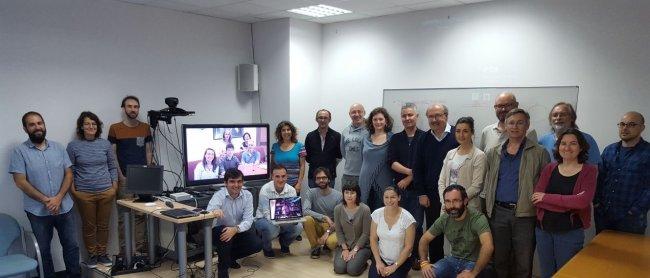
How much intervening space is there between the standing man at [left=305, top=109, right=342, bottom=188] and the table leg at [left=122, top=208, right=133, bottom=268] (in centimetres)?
188

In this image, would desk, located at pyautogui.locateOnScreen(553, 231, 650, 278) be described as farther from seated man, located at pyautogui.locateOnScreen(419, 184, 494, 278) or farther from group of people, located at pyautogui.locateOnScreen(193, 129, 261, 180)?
group of people, located at pyautogui.locateOnScreen(193, 129, 261, 180)

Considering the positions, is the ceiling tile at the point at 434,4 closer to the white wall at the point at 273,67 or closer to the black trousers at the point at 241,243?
the white wall at the point at 273,67

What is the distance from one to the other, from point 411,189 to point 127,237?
261 centimetres

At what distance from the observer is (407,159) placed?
4.02 metres

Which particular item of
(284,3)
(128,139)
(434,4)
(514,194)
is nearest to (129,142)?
(128,139)

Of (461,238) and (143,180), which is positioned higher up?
(143,180)

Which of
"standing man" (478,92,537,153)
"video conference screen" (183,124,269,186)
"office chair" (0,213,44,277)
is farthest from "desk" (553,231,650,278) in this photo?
"office chair" (0,213,44,277)

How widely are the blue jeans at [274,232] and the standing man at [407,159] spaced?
47.3 inches

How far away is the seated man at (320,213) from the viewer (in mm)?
4469

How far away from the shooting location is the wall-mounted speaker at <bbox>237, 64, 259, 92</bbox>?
18.4ft

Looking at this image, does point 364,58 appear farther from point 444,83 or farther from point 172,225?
point 172,225

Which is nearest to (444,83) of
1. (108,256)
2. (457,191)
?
(457,191)

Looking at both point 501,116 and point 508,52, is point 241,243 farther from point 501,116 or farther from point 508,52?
point 508,52

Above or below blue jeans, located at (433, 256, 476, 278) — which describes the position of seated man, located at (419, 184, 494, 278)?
above
